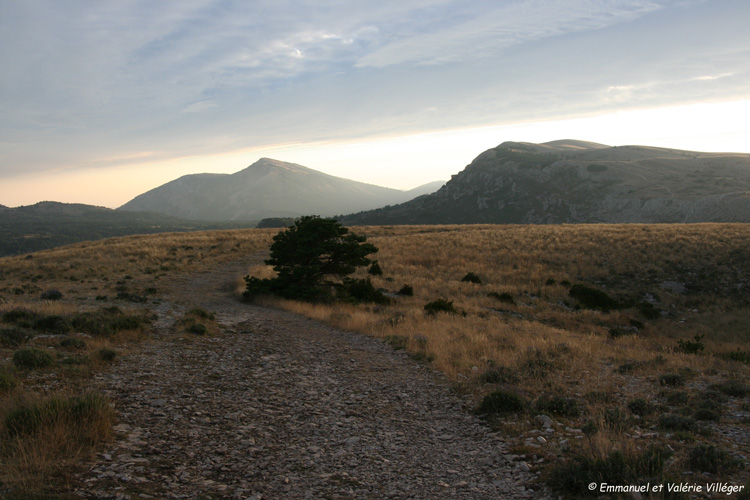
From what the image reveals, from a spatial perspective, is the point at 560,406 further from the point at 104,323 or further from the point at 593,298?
the point at 593,298

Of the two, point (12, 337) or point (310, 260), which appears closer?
point (12, 337)

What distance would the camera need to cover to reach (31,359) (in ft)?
26.8

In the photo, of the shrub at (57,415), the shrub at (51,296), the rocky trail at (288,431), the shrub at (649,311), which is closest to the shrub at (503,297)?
the shrub at (649,311)

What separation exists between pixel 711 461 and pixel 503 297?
19.2 m

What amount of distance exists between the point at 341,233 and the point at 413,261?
13319mm

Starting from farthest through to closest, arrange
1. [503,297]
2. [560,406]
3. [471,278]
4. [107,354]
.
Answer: [471,278] → [503,297] → [107,354] → [560,406]

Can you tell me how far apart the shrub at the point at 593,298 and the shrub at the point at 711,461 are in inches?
797

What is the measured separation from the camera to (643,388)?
28.4 ft

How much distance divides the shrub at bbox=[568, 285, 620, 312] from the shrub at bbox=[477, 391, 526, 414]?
61.6ft

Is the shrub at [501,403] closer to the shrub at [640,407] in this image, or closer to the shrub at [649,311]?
the shrub at [640,407]

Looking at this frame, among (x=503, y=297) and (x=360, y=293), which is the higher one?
(x=360, y=293)

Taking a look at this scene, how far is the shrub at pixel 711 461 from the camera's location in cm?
509

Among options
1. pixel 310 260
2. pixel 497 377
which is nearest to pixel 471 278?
pixel 310 260

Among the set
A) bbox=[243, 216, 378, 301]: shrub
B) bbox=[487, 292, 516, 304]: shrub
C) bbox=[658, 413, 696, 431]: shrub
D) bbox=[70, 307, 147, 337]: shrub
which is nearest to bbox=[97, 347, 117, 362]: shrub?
bbox=[70, 307, 147, 337]: shrub
